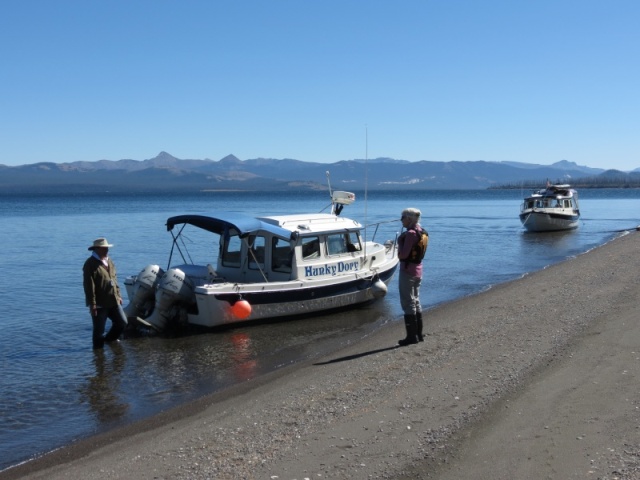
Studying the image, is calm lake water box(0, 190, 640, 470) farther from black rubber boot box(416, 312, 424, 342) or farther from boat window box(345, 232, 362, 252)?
black rubber boot box(416, 312, 424, 342)

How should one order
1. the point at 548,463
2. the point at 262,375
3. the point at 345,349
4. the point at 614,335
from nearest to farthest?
the point at 548,463 < the point at 614,335 < the point at 262,375 < the point at 345,349

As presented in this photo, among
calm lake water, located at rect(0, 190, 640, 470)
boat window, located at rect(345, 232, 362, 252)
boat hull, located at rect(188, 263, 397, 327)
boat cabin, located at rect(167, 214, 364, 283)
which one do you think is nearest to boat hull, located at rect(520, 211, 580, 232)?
calm lake water, located at rect(0, 190, 640, 470)

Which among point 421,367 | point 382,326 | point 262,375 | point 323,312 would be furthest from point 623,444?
point 323,312

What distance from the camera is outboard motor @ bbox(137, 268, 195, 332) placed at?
15.4 metres

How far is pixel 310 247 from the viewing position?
17.4 m

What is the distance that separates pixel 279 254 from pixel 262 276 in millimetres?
693

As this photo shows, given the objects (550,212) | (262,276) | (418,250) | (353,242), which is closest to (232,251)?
(262,276)

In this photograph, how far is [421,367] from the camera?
32.8 feet

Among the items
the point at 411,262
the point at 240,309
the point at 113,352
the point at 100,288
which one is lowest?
the point at 113,352

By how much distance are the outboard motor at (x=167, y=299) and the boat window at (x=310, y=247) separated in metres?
3.14

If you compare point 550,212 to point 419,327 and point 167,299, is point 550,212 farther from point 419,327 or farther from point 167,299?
point 419,327

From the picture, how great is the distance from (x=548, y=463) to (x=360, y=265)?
12519 millimetres

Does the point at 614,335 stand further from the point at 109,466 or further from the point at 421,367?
the point at 109,466

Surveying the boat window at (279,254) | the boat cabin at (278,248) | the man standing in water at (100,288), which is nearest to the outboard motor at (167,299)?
the boat cabin at (278,248)
